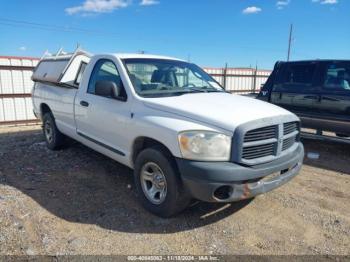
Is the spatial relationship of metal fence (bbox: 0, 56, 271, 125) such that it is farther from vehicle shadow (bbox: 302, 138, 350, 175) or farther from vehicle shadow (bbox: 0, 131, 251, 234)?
vehicle shadow (bbox: 302, 138, 350, 175)

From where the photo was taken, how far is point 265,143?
11.4 feet

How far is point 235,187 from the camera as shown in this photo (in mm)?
3268

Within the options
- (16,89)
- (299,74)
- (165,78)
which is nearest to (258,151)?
(165,78)

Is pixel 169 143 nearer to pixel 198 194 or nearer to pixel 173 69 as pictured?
pixel 198 194

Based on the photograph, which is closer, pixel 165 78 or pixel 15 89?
pixel 165 78

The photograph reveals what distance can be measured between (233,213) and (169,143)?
53.0 inches

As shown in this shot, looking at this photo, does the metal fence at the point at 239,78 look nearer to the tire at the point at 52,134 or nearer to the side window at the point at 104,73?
the tire at the point at 52,134

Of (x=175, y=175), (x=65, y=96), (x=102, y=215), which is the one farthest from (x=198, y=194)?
(x=65, y=96)

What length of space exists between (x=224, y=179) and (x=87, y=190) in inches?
93.3

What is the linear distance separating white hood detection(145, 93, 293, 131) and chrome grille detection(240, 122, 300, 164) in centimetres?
16

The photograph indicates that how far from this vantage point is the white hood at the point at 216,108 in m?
3.35

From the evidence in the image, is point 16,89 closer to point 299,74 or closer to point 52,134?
point 52,134

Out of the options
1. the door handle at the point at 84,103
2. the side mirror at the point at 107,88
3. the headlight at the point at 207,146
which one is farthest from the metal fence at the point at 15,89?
the headlight at the point at 207,146

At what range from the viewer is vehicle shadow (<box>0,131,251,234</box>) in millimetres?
3768
